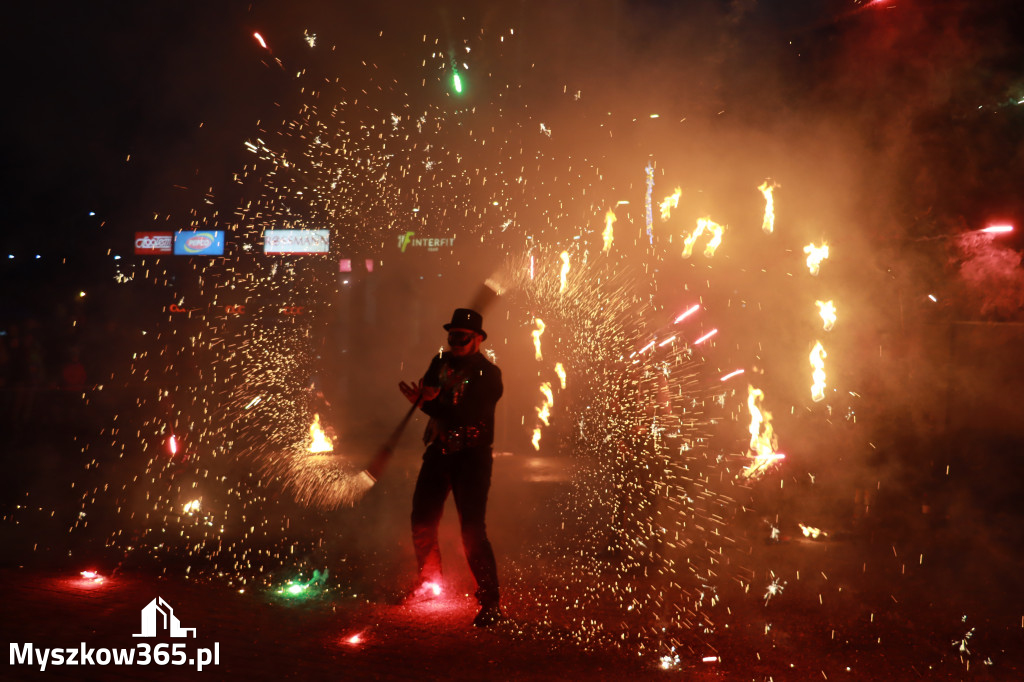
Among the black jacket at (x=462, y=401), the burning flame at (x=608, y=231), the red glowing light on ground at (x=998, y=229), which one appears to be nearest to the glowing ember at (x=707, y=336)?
the burning flame at (x=608, y=231)

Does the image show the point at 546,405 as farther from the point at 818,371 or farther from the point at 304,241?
the point at 304,241

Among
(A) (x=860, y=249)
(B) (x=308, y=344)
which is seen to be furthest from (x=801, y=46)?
(B) (x=308, y=344)

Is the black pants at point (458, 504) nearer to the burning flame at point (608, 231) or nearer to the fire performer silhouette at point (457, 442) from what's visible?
the fire performer silhouette at point (457, 442)

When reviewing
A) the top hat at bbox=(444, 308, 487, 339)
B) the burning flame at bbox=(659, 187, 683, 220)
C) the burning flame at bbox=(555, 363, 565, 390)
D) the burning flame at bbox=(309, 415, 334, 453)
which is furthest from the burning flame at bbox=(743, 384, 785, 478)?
the burning flame at bbox=(309, 415, 334, 453)

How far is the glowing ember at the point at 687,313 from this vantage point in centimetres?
707

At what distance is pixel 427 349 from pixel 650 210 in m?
11.4

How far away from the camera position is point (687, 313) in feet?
23.7

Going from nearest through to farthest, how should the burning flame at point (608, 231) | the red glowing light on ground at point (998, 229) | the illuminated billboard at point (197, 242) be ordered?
the red glowing light on ground at point (998, 229) < the burning flame at point (608, 231) < the illuminated billboard at point (197, 242)

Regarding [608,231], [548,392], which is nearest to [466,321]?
[608,231]

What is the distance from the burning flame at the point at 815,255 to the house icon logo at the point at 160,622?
4903 millimetres

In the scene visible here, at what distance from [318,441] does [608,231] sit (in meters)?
4.62

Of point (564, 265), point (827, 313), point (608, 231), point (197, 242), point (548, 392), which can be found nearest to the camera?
point (827, 313)

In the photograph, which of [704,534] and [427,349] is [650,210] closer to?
[704,534]

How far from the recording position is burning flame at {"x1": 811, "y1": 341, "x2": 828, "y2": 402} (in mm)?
5613
